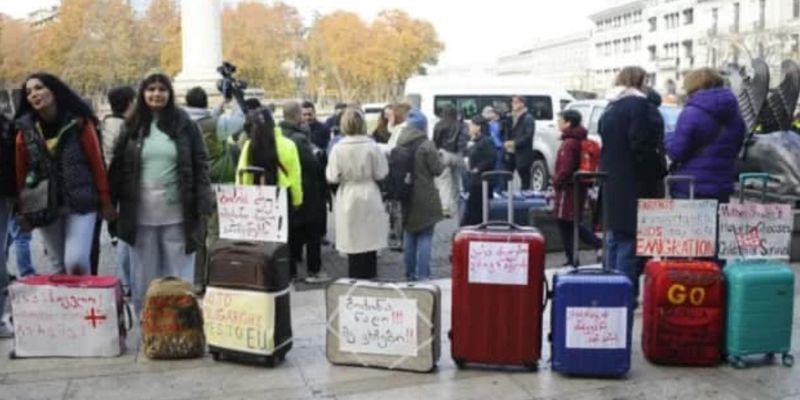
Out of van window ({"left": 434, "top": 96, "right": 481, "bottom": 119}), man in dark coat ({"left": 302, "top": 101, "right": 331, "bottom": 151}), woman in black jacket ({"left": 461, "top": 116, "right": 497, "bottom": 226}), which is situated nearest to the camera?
woman in black jacket ({"left": 461, "top": 116, "right": 497, "bottom": 226})

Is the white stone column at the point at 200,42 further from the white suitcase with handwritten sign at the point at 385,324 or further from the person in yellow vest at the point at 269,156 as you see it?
the white suitcase with handwritten sign at the point at 385,324

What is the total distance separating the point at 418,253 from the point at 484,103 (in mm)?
12342

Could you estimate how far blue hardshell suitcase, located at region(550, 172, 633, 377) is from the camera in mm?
5047

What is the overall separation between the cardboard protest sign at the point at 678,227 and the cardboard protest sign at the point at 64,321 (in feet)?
10.7

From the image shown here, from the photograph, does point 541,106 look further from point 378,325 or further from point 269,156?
point 378,325

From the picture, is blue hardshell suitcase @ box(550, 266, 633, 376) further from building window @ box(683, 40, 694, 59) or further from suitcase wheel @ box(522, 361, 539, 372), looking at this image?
building window @ box(683, 40, 694, 59)

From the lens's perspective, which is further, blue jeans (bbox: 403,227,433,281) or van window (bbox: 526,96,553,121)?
van window (bbox: 526,96,553,121)

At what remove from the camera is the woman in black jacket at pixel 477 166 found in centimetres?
981

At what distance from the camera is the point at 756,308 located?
525cm

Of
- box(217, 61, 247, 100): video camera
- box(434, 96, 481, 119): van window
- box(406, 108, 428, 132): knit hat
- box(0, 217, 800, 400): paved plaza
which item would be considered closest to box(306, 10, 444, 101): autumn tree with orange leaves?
box(434, 96, 481, 119): van window

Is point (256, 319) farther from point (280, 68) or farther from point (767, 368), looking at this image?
point (280, 68)

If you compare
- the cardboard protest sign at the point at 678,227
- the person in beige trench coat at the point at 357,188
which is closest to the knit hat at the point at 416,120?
the person in beige trench coat at the point at 357,188

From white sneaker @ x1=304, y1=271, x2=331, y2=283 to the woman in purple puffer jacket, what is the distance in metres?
3.44

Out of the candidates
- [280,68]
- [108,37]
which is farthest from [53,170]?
[280,68]
